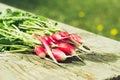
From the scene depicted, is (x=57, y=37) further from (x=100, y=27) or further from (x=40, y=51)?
(x=100, y=27)

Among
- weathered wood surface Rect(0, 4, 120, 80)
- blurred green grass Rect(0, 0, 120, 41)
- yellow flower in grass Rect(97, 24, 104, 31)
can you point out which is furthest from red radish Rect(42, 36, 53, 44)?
yellow flower in grass Rect(97, 24, 104, 31)

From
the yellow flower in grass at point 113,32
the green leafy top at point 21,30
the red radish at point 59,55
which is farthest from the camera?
the yellow flower in grass at point 113,32

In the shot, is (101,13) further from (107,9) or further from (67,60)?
(67,60)

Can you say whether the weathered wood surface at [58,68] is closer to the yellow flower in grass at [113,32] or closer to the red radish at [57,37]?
the red radish at [57,37]

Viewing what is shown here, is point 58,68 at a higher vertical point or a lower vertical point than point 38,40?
lower

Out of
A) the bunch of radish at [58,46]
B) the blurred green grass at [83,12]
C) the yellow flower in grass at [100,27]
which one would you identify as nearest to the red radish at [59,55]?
the bunch of radish at [58,46]

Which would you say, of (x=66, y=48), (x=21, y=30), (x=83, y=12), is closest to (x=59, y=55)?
(x=66, y=48)

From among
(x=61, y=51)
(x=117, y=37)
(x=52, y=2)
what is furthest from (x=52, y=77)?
(x=52, y=2)
